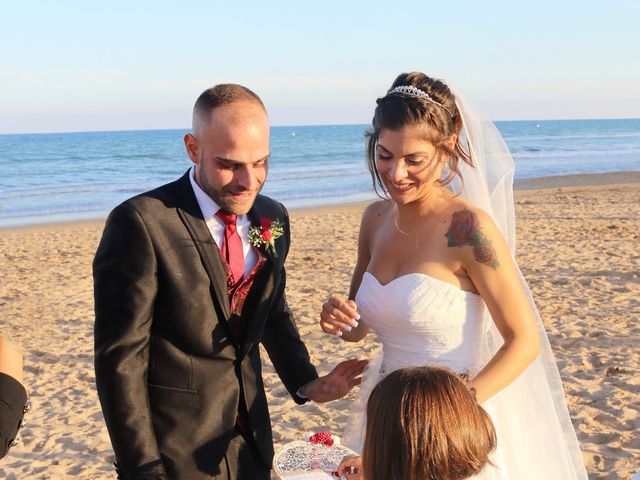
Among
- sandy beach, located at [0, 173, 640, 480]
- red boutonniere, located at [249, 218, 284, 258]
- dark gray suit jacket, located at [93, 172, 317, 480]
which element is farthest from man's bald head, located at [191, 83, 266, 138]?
sandy beach, located at [0, 173, 640, 480]

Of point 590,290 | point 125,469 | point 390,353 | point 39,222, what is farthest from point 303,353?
point 39,222

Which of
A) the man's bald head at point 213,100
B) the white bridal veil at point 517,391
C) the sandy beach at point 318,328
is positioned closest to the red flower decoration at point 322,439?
the white bridal veil at point 517,391

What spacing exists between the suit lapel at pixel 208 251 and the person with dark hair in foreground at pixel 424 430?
0.95 metres

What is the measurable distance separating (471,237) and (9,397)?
173 centimetres

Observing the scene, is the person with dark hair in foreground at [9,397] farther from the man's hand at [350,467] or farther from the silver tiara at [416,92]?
the silver tiara at [416,92]

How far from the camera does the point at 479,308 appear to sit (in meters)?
3.13

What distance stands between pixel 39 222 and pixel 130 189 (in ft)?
29.3

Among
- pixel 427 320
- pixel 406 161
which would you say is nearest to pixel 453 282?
pixel 427 320

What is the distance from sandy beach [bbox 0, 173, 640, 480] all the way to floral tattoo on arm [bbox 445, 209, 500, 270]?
9.62 ft

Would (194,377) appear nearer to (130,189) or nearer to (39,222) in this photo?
(39,222)

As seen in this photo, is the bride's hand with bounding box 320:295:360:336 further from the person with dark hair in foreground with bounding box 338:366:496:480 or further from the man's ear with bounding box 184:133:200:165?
the person with dark hair in foreground with bounding box 338:366:496:480

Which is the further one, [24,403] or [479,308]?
[479,308]

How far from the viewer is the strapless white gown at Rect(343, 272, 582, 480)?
3.07m

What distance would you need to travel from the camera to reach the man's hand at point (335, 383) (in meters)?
3.18
